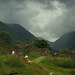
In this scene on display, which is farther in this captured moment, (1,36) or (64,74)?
(1,36)

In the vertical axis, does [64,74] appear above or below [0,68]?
below

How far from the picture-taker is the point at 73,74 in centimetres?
1653

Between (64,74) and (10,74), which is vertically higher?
(10,74)

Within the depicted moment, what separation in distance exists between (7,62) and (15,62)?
89 cm

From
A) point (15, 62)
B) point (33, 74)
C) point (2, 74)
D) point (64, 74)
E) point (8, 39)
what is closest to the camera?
point (2, 74)

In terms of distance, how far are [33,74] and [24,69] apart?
1.17 meters

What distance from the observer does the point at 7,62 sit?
1553 centimetres

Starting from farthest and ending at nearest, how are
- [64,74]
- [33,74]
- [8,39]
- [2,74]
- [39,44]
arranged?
[8,39]
[39,44]
[64,74]
[33,74]
[2,74]

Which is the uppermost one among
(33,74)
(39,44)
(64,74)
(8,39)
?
(8,39)

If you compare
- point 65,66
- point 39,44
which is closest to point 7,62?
point 65,66

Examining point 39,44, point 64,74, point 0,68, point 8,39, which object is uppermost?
point 8,39

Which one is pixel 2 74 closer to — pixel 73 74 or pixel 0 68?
pixel 0 68

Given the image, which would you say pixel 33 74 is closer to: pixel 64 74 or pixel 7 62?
pixel 7 62

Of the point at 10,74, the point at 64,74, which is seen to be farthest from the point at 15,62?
the point at 64,74
